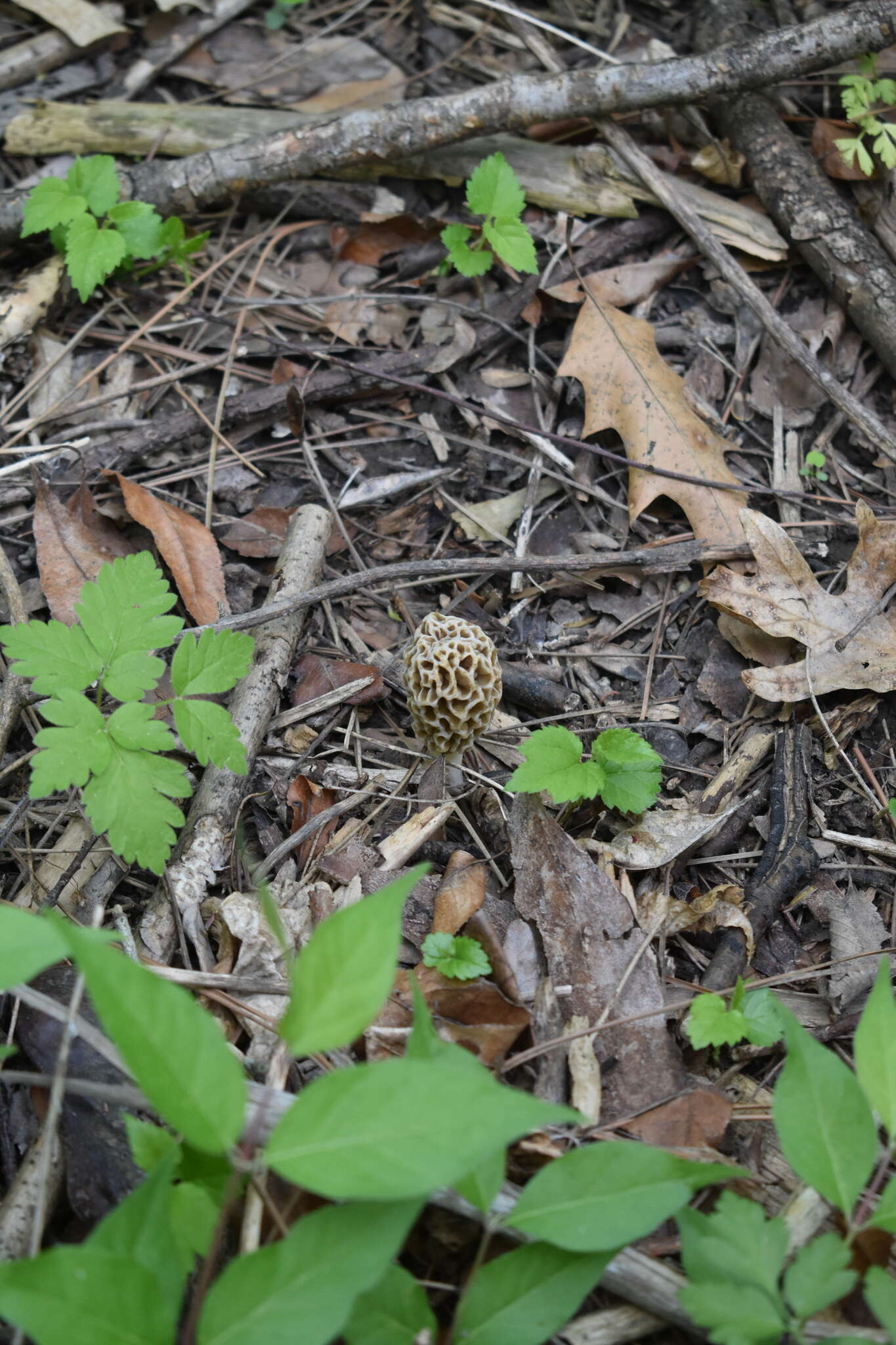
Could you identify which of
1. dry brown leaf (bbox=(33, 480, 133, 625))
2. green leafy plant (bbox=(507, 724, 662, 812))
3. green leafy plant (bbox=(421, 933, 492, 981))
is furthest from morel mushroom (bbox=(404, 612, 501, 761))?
dry brown leaf (bbox=(33, 480, 133, 625))

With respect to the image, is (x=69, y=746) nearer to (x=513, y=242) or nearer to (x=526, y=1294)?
(x=526, y=1294)

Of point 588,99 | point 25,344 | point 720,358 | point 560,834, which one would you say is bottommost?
point 560,834

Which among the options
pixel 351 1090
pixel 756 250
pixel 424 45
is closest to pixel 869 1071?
pixel 351 1090

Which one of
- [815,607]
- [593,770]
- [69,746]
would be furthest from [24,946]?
[815,607]

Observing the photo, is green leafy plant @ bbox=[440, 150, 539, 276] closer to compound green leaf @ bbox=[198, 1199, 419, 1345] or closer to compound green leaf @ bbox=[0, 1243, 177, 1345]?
compound green leaf @ bbox=[198, 1199, 419, 1345]

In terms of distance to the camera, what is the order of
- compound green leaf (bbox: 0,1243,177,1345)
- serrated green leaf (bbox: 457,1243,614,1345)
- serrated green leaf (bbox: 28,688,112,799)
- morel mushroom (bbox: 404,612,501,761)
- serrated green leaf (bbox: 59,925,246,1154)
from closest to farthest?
1. compound green leaf (bbox: 0,1243,177,1345)
2. serrated green leaf (bbox: 59,925,246,1154)
3. serrated green leaf (bbox: 457,1243,614,1345)
4. serrated green leaf (bbox: 28,688,112,799)
5. morel mushroom (bbox: 404,612,501,761)

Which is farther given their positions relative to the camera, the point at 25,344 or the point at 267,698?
the point at 25,344

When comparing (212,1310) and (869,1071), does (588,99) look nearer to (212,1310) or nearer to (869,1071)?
(869,1071)
